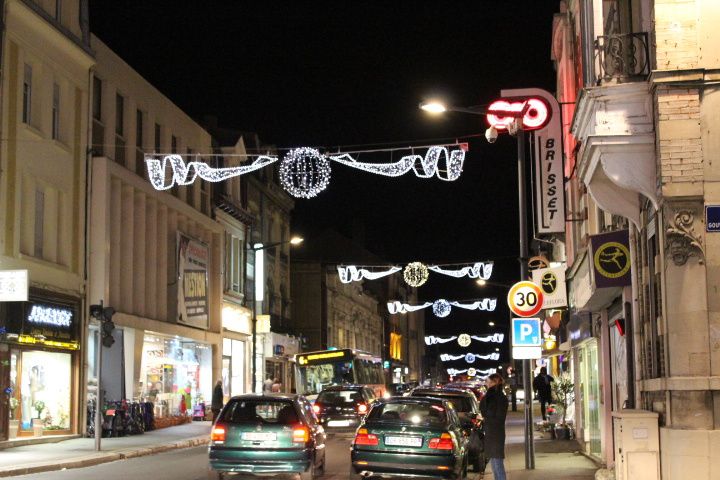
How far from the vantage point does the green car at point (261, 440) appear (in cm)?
1562

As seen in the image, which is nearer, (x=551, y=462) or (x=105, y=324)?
(x=551, y=462)

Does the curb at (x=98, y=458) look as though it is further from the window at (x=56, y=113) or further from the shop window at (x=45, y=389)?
the window at (x=56, y=113)

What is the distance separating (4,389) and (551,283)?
13989mm

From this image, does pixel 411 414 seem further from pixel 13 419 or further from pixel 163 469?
pixel 13 419

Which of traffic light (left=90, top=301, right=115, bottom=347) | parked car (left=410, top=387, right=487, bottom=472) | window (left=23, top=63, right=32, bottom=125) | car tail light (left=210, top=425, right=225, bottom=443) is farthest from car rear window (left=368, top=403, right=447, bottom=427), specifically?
window (left=23, top=63, right=32, bottom=125)

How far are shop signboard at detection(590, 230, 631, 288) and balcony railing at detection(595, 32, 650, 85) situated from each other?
3554mm

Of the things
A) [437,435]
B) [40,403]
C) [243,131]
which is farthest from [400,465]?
[243,131]

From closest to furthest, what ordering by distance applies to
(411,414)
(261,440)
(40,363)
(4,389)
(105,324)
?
(261,440)
(411,414)
(105,324)
(4,389)
(40,363)

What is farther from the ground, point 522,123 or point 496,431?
point 522,123

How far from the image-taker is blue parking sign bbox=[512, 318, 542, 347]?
2016 centimetres

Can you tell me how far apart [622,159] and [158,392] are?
26.5 metres

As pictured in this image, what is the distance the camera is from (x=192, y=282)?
39906 millimetres

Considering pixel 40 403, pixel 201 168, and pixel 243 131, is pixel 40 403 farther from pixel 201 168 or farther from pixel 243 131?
pixel 243 131

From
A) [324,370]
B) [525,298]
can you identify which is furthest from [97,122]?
[525,298]
